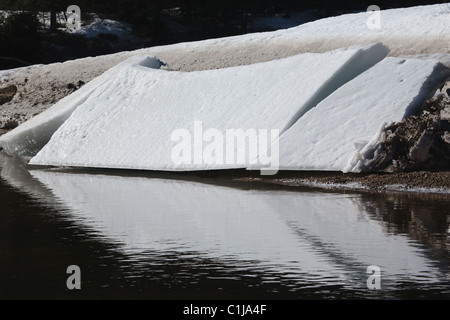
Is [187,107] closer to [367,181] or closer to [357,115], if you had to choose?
[357,115]

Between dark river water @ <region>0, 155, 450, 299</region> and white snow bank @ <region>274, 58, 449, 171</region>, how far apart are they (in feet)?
1.97

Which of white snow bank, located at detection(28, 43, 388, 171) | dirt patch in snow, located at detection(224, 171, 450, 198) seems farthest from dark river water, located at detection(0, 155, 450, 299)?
white snow bank, located at detection(28, 43, 388, 171)

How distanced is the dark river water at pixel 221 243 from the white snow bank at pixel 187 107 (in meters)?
1.26

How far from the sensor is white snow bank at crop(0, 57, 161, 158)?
599 inches

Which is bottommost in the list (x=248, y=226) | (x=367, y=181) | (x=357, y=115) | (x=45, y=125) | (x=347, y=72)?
(x=248, y=226)

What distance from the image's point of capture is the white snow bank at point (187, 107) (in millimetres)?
12625

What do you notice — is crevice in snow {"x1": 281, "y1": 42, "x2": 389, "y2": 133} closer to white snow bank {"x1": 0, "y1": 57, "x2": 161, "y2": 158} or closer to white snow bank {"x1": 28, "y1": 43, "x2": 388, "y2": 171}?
white snow bank {"x1": 28, "y1": 43, "x2": 388, "y2": 171}

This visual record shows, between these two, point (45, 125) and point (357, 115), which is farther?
point (45, 125)

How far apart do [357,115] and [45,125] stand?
5.65m

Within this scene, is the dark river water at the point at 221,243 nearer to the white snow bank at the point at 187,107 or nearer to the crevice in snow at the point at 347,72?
the white snow bank at the point at 187,107

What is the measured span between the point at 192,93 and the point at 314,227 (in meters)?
5.96

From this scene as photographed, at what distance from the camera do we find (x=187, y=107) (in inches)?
538

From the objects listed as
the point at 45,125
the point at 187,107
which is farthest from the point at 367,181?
the point at 45,125

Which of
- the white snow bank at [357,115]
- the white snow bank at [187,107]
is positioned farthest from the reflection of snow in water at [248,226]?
the white snow bank at [187,107]
